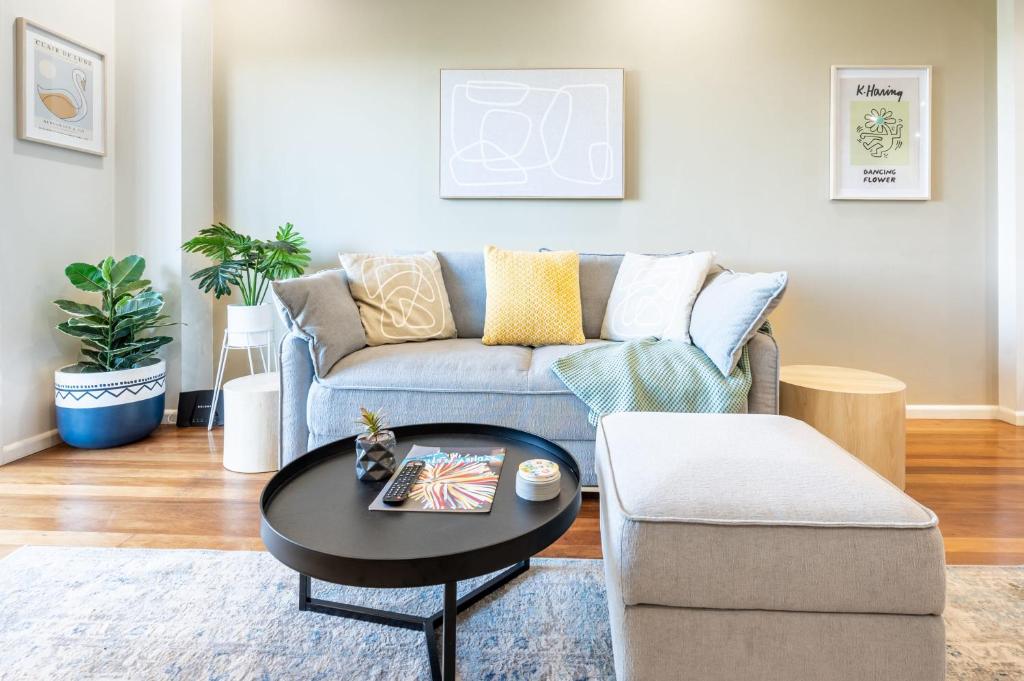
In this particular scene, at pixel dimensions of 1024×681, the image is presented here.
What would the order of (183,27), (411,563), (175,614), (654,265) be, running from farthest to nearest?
(183,27) < (654,265) < (175,614) < (411,563)

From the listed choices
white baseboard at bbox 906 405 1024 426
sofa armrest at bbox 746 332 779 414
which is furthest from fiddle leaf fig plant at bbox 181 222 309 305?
white baseboard at bbox 906 405 1024 426

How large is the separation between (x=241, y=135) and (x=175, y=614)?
2633mm

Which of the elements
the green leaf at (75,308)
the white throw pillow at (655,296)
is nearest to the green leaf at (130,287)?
the green leaf at (75,308)

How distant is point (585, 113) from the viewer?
2.85m

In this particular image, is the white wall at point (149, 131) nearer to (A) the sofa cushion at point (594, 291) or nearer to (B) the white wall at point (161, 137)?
(B) the white wall at point (161, 137)

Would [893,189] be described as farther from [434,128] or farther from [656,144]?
[434,128]

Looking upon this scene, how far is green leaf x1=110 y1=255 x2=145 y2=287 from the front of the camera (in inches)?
98.3

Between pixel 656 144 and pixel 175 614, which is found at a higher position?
pixel 656 144

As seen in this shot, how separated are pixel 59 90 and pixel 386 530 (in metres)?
2.91

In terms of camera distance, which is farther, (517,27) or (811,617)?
(517,27)

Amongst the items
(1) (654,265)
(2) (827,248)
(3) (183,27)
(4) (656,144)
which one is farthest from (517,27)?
(2) (827,248)

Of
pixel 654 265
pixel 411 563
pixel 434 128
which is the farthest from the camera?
pixel 434 128

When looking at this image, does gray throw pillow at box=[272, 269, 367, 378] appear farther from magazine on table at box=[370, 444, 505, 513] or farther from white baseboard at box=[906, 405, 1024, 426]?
white baseboard at box=[906, 405, 1024, 426]

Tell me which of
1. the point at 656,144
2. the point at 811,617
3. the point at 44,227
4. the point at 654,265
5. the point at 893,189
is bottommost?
the point at 811,617
